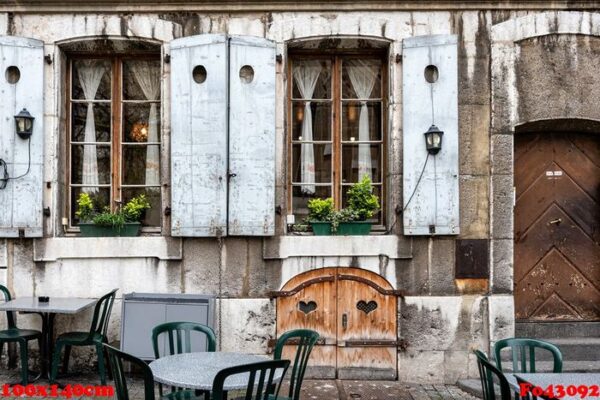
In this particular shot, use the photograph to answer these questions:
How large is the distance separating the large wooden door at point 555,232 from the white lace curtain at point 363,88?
1703 mm

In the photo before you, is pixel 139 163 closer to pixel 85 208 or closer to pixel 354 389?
pixel 85 208

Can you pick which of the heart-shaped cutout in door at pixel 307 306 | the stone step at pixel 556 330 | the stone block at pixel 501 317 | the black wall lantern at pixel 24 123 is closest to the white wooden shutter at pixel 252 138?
the heart-shaped cutout in door at pixel 307 306

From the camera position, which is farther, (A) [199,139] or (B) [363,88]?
(B) [363,88]

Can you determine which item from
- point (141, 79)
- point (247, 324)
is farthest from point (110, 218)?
point (247, 324)

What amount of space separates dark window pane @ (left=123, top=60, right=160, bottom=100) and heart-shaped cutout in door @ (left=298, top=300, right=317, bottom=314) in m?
2.81

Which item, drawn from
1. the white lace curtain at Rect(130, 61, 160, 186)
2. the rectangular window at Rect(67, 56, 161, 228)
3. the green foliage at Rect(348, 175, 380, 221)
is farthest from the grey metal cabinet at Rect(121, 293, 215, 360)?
the green foliage at Rect(348, 175, 380, 221)

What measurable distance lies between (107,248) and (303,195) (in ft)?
7.19

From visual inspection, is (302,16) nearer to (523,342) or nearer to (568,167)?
(568,167)

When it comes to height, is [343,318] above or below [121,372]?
below

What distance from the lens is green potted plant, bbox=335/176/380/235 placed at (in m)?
6.37

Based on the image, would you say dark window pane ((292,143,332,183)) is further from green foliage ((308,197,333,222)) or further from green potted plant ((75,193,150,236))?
green potted plant ((75,193,150,236))

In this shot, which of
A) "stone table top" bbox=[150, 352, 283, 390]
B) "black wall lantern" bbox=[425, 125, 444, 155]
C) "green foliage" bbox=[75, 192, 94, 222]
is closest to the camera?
"stone table top" bbox=[150, 352, 283, 390]

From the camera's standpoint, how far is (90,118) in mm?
6723

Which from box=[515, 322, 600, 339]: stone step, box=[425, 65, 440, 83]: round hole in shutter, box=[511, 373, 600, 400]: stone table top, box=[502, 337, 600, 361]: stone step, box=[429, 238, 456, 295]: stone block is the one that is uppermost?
box=[425, 65, 440, 83]: round hole in shutter
